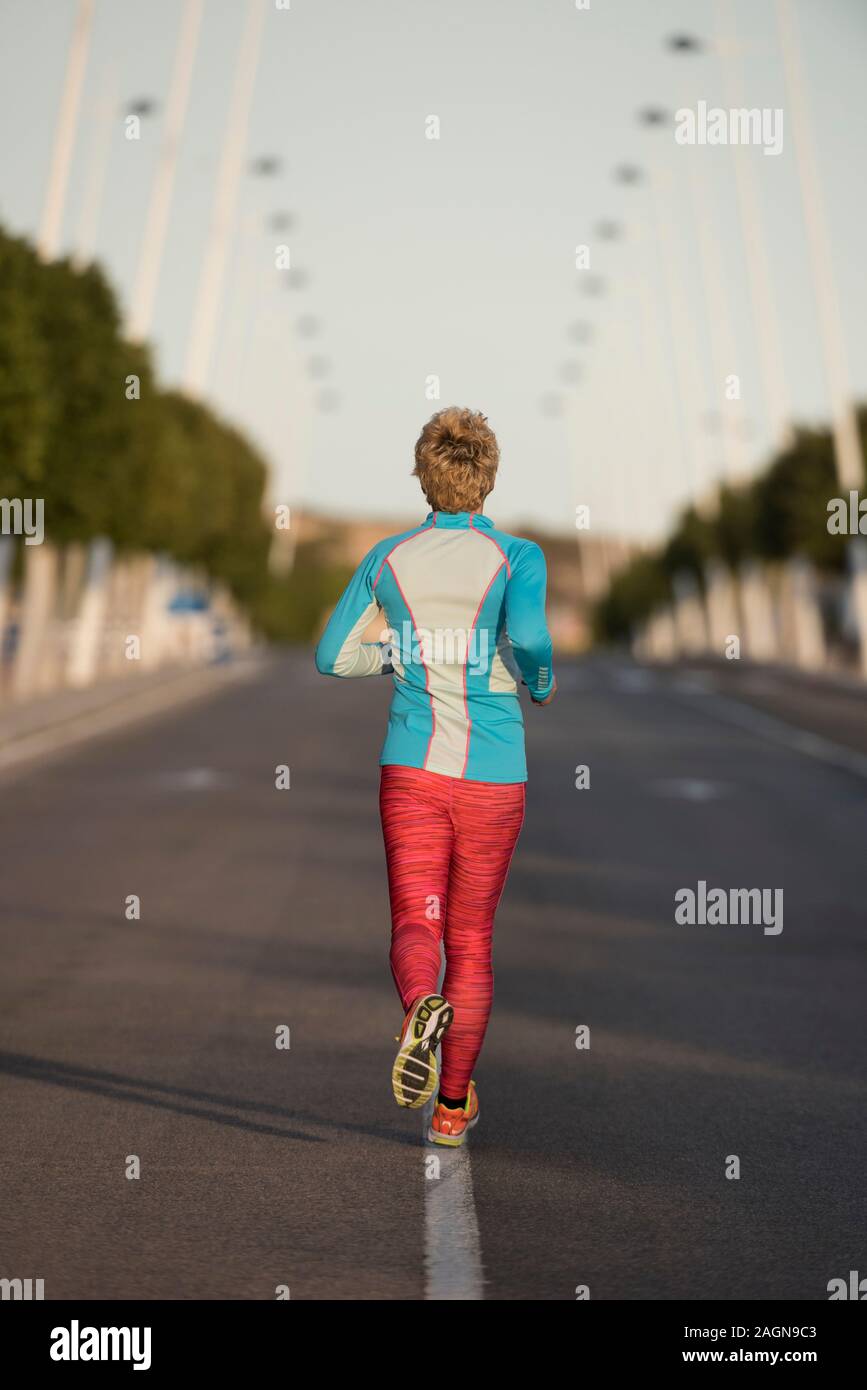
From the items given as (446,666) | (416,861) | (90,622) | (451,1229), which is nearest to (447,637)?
(446,666)

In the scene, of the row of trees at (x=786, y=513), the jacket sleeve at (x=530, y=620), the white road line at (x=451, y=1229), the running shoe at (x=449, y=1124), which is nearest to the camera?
the white road line at (x=451, y=1229)

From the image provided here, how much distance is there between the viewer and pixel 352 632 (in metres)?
6.93

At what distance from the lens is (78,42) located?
1693 inches

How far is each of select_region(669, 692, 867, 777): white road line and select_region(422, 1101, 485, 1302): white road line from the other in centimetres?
A: 1937

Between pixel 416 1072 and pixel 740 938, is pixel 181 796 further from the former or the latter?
pixel 416 1072

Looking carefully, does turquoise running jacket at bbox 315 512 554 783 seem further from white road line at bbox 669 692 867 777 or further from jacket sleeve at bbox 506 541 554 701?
white road line at bbox 669 692 867 777

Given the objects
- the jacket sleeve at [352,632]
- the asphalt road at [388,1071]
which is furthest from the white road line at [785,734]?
the jacket sleeve at [352,632]

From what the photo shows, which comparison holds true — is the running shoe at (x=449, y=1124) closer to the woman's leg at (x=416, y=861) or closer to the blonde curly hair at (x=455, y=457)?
the woman's leg at (x=416, y=861)

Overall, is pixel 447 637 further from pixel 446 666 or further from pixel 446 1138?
pixel 446 1138

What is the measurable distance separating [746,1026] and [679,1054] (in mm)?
763

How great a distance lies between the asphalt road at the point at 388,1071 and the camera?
6215 millimetres

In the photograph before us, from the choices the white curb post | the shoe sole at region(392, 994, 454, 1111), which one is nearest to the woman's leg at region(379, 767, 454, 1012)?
the shoe sole at region(392, 994, 454, 1111)

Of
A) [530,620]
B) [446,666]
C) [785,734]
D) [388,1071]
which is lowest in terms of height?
[388,1071]

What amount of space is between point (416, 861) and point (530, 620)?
768 millimetres
